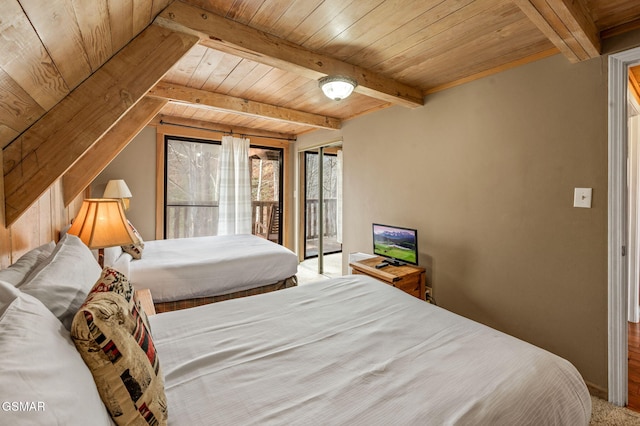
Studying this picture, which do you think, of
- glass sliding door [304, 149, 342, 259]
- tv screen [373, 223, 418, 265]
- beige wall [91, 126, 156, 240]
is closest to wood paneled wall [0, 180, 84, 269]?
beige wall [91, 126, 156, 240]

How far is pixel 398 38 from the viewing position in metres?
1.92

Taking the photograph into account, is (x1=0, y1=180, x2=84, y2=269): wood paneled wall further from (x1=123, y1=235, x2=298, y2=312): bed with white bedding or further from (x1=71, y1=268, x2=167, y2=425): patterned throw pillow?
(x1=71, y1=268, x2=167, y2=425): patterned throw pillow

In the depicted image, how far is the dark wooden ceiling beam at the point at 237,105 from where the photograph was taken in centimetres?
272

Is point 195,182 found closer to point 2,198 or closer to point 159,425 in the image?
point 2,198

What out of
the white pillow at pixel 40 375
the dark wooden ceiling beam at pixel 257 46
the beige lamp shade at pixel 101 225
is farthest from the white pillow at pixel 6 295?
the dark wooden ceiling beam at pixel 257 46

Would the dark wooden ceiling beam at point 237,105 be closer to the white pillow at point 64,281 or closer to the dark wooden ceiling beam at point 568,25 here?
the white pillow at point 64,281

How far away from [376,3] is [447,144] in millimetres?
1566

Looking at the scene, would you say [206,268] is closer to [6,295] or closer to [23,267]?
[23,267]

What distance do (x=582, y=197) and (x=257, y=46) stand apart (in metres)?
2.35

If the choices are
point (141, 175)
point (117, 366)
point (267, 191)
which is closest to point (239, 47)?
point (117, 366)

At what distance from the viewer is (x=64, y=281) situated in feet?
3.43

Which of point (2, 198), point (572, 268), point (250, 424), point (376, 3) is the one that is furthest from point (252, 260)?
point (572, 268)

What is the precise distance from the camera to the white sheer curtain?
4621 mm

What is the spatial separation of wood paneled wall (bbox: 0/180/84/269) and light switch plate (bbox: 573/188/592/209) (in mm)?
3222
